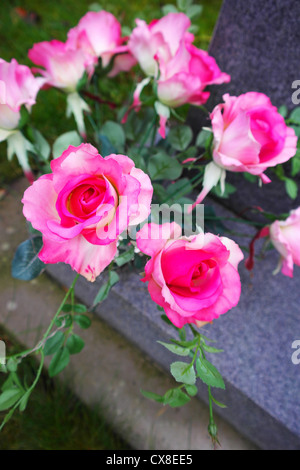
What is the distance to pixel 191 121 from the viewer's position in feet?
3.65

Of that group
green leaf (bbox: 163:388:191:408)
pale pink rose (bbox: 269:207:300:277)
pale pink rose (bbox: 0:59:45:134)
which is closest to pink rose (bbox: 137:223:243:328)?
green leaf (bbox: 163:388:191:408)

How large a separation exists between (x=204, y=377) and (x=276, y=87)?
69 centimetres

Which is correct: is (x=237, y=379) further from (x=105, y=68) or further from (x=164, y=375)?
(x=105, y=68)

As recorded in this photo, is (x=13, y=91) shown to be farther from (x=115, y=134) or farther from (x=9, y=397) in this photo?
(x=9, y=397)

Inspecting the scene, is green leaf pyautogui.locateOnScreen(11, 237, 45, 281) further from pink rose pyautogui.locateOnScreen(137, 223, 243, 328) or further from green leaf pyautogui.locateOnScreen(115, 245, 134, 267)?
pink rose pyautogui.locateOnScreen(137, 223, 243, 328)

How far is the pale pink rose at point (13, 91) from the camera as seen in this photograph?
0.71 metres

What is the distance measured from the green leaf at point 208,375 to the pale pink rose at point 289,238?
277 millimetres

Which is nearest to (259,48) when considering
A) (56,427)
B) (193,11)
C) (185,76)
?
(193,11)

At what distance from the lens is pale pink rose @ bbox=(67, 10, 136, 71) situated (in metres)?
0.85

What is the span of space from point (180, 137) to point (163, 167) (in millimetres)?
114

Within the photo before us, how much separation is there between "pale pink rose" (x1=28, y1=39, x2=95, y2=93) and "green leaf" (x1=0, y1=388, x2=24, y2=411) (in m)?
0.58

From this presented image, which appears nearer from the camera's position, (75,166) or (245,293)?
(75,166)

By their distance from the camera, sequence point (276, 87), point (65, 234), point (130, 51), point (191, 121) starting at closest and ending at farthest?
point (65, 234) < point (130, 51) < point (276, 87) < point (191, 121)

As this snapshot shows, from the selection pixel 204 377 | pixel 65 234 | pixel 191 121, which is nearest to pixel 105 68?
pixel 191 121
